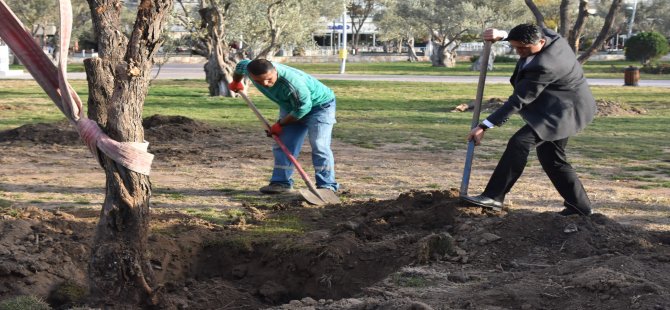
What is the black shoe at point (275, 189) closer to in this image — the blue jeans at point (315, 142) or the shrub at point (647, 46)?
the blue jeans at point (315, 142)

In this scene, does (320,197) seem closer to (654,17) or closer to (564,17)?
(564,17)

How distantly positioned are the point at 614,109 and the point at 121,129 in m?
15.1

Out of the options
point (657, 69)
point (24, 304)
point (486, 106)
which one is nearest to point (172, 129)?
point (24, 304)

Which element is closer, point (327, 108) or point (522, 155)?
point (522, 155)

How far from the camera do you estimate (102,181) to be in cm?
902

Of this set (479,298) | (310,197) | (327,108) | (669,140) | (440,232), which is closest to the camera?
(479,298)

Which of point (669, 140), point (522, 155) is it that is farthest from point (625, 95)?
point (522, 155)

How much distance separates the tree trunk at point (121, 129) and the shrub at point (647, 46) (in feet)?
136

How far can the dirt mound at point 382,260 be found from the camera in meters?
4.82

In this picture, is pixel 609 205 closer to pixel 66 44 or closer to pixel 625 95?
pixel 66 44

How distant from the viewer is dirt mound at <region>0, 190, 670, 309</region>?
4.82 meters

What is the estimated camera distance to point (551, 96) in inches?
260

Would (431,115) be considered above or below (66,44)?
below

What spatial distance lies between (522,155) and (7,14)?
151 inches
